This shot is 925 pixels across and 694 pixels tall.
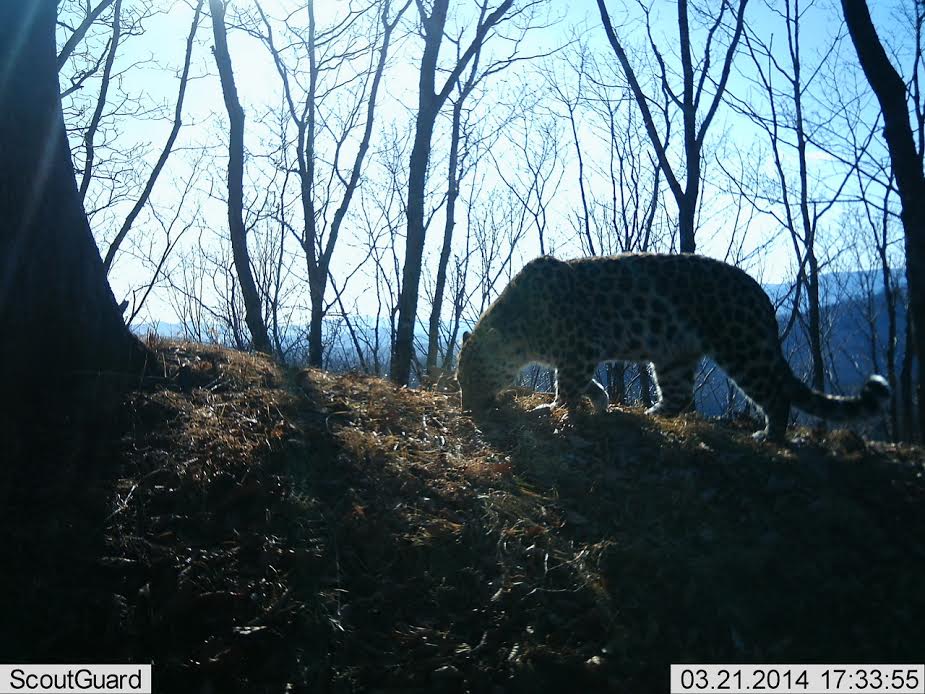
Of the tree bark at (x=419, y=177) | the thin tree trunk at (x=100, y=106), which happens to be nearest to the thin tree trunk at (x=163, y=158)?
the thin tree trunk at (x=100, y=106)

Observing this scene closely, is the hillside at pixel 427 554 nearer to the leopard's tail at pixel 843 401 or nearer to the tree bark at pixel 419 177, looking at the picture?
the leopard's tail at pixel 843 401

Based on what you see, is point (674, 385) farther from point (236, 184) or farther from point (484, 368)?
point (236, 184)

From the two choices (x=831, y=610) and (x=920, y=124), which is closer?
(x=831, y=610)

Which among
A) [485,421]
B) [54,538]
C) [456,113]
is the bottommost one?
[54,538]

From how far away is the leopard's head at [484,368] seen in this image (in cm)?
942

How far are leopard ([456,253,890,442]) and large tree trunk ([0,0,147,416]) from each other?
14.1 ft

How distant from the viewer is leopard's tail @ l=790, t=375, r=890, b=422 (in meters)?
8.07

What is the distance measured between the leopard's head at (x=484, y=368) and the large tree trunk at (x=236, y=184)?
4369 mm

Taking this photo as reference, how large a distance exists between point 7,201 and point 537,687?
6110mm

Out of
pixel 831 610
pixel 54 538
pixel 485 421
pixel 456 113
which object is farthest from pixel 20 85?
pixel 456 113

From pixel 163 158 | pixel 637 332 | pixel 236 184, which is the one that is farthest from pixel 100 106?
pixel 637 332

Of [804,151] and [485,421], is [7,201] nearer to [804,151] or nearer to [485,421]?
[485,421]

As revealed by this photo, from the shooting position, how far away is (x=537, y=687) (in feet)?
14.4

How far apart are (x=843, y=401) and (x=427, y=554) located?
18.4 feet
